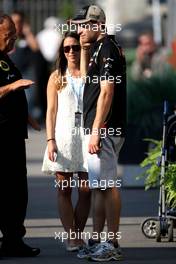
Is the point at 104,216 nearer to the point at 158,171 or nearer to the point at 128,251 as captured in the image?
the point at 128,251

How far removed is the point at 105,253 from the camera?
9688mm

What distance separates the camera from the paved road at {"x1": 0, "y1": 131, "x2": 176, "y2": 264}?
996 cm

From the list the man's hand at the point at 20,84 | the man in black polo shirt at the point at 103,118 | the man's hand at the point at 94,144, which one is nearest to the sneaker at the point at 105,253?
the man in black polo shirt at the point at 103,118

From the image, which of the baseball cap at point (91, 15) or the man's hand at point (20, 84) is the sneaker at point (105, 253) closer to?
the man's hand at point (20, 84)

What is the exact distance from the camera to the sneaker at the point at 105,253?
9688mm

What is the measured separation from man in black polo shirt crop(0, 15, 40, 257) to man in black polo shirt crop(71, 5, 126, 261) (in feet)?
1.83

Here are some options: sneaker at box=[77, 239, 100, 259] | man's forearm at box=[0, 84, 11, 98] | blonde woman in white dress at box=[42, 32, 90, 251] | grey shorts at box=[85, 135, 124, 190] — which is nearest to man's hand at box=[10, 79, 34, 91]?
man's forearm at box=[0, 84, 11, 98]

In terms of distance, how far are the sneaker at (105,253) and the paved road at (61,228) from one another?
0.09 meters

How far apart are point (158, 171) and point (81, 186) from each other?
1044mm

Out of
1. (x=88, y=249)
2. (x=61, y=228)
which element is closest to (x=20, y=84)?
(x=88, y=249)

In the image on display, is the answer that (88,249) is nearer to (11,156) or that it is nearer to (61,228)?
(11,156)

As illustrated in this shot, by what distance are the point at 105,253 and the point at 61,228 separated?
210 cm

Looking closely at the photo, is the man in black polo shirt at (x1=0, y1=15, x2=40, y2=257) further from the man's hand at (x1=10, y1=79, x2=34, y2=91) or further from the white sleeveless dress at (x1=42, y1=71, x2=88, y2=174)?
the white sleeveless dress at (x1=42, y1=71, x2=88, y2=174)

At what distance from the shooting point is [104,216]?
9.87 meters
